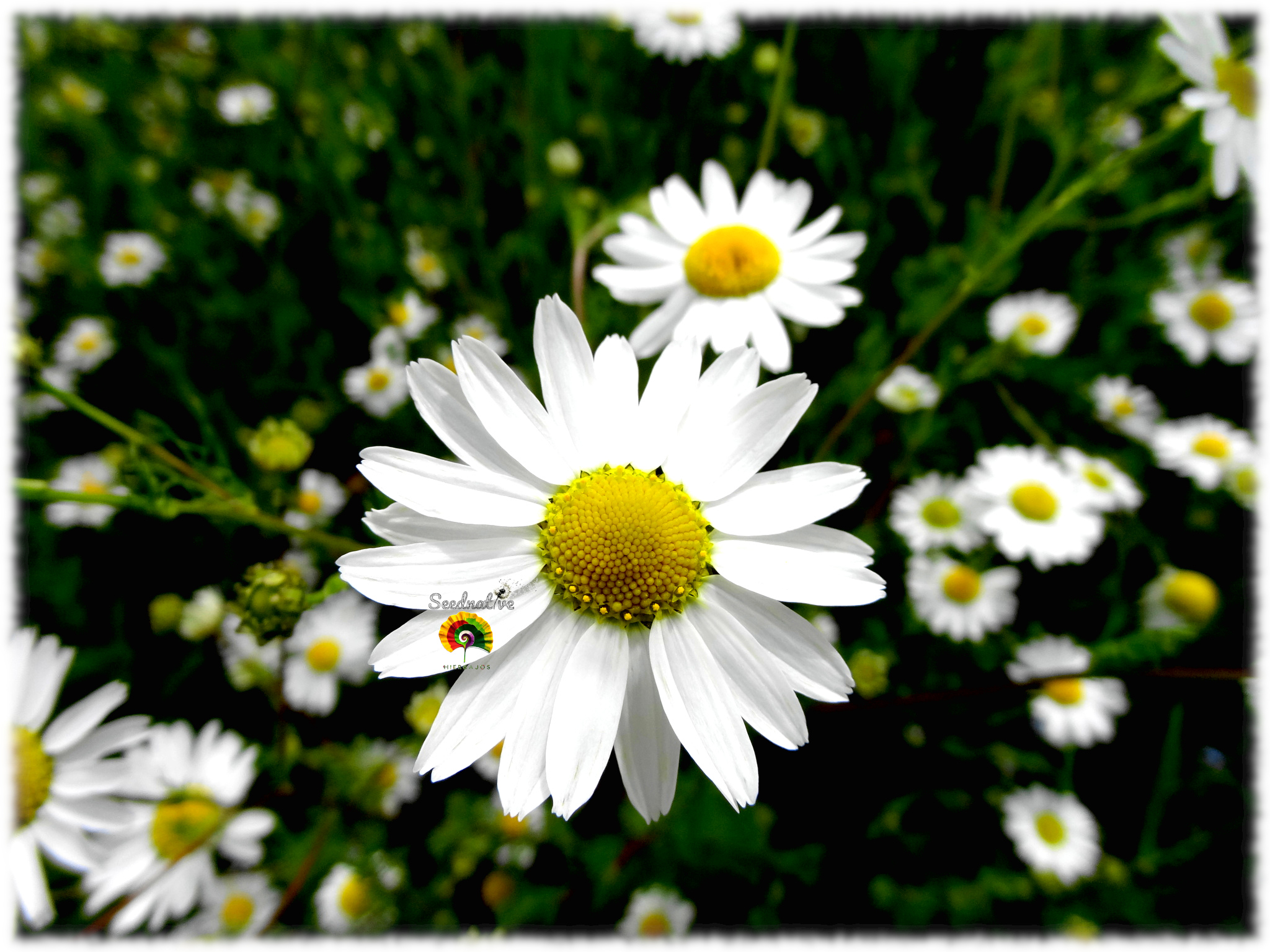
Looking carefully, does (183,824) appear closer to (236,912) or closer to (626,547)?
(236,912)

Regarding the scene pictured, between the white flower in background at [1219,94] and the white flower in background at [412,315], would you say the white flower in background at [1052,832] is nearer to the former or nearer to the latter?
the white flower in background at [1219,94]

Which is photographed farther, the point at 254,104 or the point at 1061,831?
the point at 254,104

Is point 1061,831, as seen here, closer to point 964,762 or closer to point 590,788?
point 964,762

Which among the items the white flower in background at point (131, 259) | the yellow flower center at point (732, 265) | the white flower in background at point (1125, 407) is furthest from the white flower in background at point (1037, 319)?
the white flower in background at point (131, 259)

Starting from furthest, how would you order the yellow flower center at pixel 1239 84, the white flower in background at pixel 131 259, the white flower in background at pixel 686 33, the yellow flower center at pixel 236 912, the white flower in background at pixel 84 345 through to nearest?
the white flower in background at pixel 131 259 < the white flower in background at pixel 84 345 < the white flower in background at pixel 686 33 < the yellow flower center at pixel 236 912 < the yellow flower center at pixel 1239 84

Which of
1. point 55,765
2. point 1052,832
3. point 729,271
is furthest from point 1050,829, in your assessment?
point 55,765

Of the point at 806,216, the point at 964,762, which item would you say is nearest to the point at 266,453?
the point at 806,216

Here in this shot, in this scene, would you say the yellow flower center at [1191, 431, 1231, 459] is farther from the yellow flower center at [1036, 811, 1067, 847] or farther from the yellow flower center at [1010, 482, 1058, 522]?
the yellow flower center at [1036, 811, 1067, 847]
